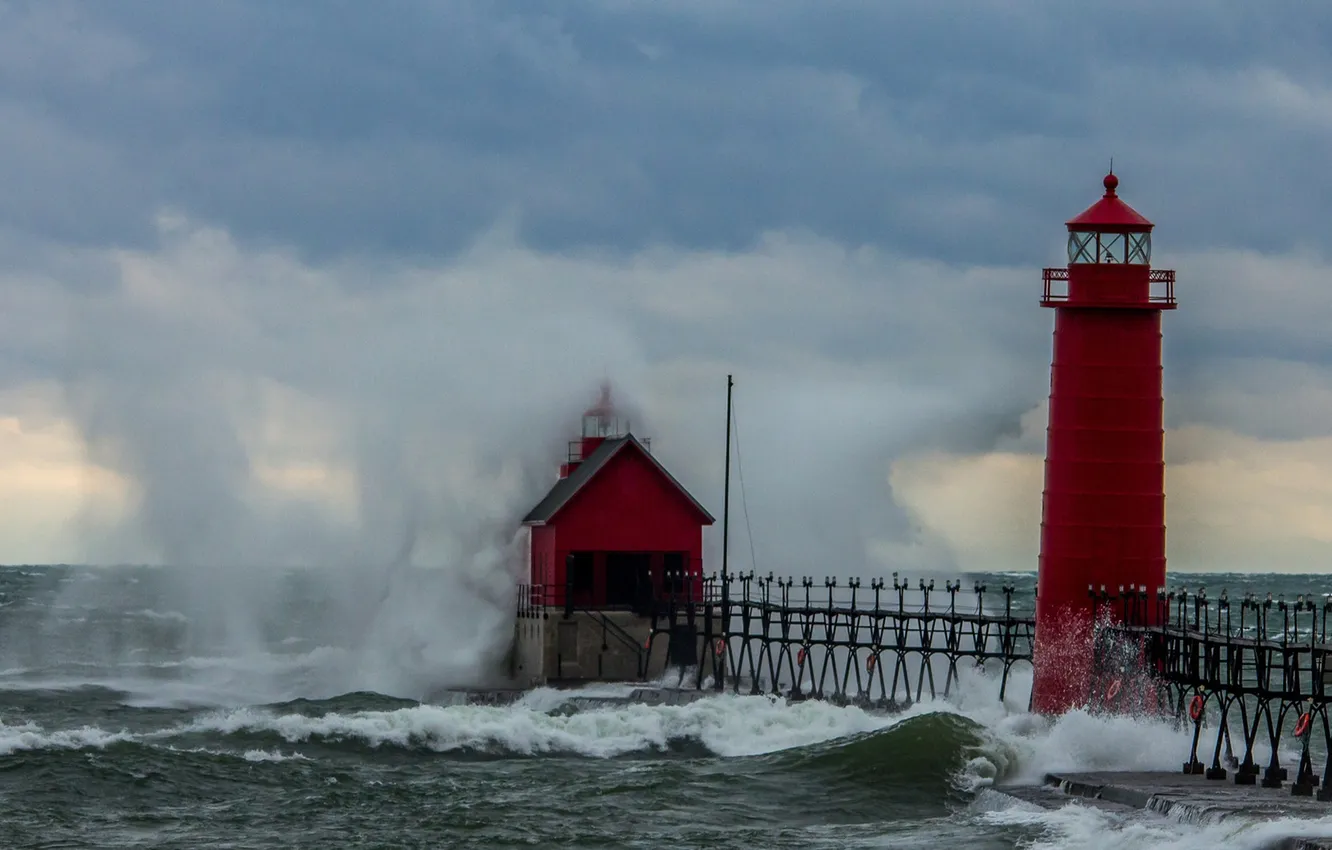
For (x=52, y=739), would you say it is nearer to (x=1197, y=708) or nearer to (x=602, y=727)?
(x=602, y=727)

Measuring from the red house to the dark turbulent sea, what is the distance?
4.56 m

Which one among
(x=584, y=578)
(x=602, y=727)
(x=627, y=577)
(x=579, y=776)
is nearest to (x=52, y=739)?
(x=579, y=776)

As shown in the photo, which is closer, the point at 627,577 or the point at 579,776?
the point at 579,776

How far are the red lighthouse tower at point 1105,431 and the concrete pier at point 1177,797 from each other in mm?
3616

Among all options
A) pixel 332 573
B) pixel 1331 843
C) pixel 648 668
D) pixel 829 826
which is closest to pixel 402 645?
pixel 332 573

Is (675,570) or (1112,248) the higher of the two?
(1112,248)

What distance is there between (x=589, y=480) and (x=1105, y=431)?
786 inches

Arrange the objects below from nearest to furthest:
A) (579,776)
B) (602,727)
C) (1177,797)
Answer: (1177,797)
(579,776)
(602,727)

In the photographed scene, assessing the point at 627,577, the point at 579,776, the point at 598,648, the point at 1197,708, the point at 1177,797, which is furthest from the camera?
the point at 627,577

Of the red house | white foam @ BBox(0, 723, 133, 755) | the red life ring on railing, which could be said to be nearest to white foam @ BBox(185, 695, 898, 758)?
white foam @ BBox(0, 723, 133, 755)

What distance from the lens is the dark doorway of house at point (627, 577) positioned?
5509 cm

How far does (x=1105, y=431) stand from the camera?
36281mm

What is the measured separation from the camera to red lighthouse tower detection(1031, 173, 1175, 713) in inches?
1428

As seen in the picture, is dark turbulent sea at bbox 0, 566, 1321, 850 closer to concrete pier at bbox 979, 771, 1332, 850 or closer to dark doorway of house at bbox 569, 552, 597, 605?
concrete pier at bbox 979, 771, 1332, 850
